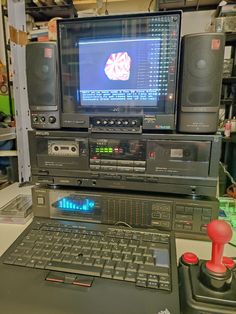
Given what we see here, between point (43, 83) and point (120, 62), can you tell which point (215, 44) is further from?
point (43, 83)

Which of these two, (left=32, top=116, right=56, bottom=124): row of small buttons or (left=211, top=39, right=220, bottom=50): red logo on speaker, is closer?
(left=211, top=39, right=220, bottom=50): red logo on speaker

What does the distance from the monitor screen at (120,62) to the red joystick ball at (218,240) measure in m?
0.30

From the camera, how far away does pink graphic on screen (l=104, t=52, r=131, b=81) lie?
Result: 584mm

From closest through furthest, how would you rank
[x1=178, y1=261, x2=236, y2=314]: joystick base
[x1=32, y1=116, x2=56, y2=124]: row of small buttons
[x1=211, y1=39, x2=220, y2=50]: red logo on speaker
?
[x1=178, y1=261, x2=236, y2=314]: joystick base, [x1=211, y1=39, x2=220, y2=50]: red logo on speaker, [x1=32, y1=116, x2=56, y2=124]: row of small buttons

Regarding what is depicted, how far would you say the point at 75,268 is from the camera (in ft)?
1.42

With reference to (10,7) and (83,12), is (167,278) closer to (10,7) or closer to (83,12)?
(10,7)

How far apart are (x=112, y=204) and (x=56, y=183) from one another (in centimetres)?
17

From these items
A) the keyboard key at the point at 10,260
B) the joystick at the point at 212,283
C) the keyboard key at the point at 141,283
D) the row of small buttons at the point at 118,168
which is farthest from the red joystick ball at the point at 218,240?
the keyboard key at the point at 10,260

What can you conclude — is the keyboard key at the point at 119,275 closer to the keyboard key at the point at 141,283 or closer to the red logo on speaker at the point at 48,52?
the keyboard key at the point at 141,283

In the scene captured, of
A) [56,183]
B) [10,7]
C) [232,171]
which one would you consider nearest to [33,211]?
[56,183]

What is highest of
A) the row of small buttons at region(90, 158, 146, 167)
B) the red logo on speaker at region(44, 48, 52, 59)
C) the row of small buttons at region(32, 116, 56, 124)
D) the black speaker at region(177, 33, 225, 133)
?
the red logo on speaker at region(44, 48, 52, 59)

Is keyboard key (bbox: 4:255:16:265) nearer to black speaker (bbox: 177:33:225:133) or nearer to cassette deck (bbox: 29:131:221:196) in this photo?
cassette deck (bbox: 29:131:221:196)

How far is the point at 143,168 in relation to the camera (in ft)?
1.99

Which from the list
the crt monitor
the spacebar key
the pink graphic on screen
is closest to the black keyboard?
the spacebar key
